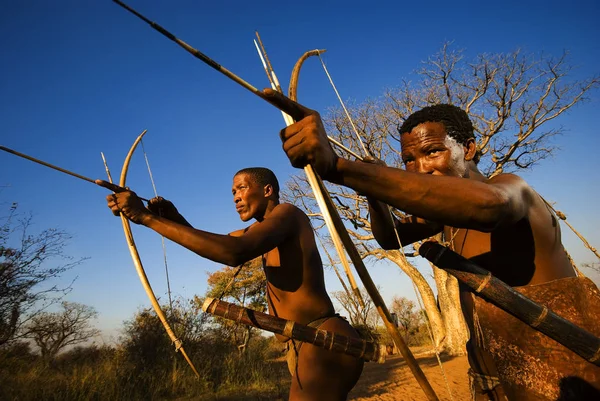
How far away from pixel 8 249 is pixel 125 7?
937cm

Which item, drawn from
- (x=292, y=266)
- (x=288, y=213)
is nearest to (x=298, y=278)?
(x=292, y=266)

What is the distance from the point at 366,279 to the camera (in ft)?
3.43

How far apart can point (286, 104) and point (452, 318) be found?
15.6 metres

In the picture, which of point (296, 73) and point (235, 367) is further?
point (235, 367)

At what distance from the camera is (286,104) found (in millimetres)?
987

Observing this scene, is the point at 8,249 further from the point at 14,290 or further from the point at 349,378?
the point at 349,378

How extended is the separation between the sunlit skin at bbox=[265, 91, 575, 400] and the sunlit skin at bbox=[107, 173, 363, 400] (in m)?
0.61

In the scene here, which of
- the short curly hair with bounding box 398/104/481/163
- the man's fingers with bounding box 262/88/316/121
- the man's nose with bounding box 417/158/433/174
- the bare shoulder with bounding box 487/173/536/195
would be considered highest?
the short curly hair with bounding box 398/104/481/163

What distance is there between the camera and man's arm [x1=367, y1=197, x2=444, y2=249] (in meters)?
1.78

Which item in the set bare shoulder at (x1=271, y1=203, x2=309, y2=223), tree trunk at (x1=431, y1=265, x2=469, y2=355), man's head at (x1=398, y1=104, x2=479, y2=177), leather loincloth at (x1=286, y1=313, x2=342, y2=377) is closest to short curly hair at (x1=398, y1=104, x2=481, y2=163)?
man's head at (x1=398, y1=104, x2=479, y2=177)

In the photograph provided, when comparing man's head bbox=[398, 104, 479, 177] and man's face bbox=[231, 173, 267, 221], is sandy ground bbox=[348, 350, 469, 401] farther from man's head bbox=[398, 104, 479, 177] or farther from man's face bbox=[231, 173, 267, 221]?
man's head bbox=[398, 104, 479, 177]

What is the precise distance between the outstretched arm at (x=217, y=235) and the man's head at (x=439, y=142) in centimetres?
86

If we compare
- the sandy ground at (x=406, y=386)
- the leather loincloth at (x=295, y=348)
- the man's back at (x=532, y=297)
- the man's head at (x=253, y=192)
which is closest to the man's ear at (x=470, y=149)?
the man's back at (x=532, y=297)

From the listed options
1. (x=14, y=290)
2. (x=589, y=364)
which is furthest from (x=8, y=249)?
(x=589, y=364)
